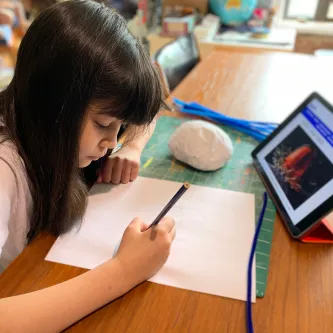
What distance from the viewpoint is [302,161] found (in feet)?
2.27

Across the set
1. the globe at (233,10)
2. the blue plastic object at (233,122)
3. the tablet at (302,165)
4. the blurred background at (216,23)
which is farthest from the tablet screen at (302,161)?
the globe at (233,10)

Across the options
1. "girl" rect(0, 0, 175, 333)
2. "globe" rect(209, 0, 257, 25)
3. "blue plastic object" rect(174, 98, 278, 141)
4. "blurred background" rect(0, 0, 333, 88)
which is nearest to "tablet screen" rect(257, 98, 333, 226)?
"blue plastic object" rect(174, 98, 278, 141)

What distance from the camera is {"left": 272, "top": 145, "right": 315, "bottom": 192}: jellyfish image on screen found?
68 cm

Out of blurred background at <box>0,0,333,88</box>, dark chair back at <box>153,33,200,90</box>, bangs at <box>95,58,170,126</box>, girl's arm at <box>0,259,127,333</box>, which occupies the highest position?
bangs at <box>95,58,170,126</box>

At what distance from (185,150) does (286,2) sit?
7.96ft

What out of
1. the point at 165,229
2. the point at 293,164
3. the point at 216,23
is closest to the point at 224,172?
the point at 293,164

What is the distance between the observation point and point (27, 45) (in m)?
0.51

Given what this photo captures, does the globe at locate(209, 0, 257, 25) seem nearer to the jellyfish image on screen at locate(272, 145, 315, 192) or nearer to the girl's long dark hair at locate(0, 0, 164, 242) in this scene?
the jellyfish image on screen at locate(272, 145, 315, 192)

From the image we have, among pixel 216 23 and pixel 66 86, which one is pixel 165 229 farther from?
pixel 216 23

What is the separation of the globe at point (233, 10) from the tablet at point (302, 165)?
1860 mm

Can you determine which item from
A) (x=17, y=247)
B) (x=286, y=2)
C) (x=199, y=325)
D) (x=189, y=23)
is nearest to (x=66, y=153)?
(x=17, y=247)

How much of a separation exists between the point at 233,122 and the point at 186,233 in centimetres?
46

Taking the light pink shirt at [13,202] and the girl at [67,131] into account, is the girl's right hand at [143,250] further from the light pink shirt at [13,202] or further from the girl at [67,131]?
the light pink shirt at [13,202]

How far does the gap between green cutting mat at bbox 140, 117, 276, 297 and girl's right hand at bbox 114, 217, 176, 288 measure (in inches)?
6.7
